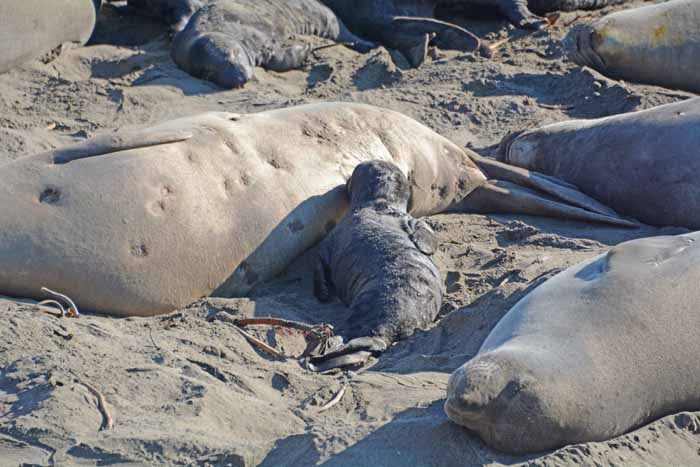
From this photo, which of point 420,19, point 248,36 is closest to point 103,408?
point 248,36

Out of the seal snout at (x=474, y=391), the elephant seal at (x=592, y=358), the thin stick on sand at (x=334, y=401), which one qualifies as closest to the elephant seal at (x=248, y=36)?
the thin stick on sand at (x=334, y=401)

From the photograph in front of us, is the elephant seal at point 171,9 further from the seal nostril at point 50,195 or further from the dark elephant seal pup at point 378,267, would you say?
the seal nostril at point 50,195

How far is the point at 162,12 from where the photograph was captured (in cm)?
845

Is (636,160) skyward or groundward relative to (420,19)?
skyward

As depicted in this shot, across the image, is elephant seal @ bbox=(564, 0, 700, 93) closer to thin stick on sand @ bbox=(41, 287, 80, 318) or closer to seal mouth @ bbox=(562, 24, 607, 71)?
seal mouth @ bbox=(562, 24, 607, 71)

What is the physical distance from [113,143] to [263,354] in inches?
50.5

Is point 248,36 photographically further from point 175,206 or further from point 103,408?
point 103,408

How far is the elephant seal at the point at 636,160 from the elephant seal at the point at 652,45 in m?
1.30

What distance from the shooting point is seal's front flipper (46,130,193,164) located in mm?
4824

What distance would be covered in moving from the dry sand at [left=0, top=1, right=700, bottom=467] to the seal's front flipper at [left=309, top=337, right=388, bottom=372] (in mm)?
64

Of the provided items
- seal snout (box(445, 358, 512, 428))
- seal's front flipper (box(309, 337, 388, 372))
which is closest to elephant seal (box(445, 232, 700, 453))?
seal snout (box(445, 358, 512, 428))

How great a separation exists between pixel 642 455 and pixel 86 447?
4.87 feet

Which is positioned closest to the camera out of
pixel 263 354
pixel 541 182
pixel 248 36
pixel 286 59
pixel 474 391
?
pixel 474 391

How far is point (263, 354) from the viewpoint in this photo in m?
4.16
